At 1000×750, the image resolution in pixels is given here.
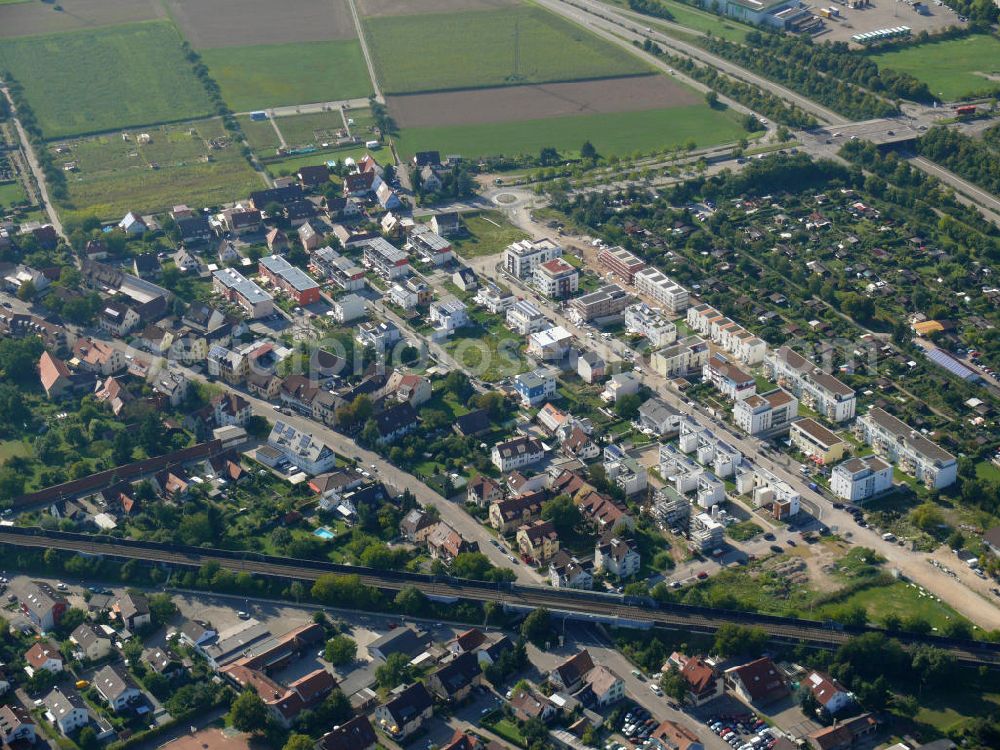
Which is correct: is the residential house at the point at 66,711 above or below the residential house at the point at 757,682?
above

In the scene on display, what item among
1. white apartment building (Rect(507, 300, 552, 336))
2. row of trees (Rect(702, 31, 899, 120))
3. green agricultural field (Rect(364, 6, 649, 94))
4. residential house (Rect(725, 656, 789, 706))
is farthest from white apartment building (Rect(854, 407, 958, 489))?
green agricultural field (Rect(364, 6, 649, 94))

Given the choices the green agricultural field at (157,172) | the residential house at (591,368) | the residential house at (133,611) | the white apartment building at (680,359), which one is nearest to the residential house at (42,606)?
the residential house at (133,611)

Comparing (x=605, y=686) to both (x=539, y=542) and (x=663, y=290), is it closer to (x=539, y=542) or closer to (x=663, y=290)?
(x=539, y=542)

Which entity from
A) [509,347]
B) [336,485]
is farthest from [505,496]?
[509,347]

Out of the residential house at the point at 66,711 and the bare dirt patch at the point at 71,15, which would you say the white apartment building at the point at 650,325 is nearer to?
the residential house at the point at 66,711

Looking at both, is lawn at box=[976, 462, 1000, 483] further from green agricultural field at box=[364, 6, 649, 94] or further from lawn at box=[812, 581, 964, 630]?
green agricultural field at box=[364, 6, 649, 94]

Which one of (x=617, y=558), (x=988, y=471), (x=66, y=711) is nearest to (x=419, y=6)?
(x=988, y=471)

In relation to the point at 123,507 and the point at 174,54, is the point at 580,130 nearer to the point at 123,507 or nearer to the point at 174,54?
the point at 174,54
